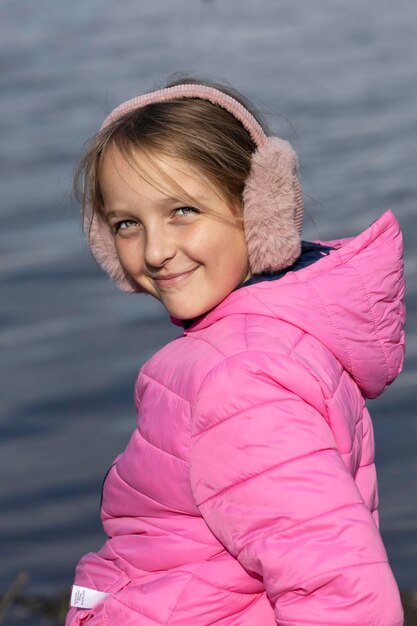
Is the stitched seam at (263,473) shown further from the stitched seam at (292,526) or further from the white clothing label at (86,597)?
the white clothing label at (86,597)

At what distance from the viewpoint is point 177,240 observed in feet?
9.55

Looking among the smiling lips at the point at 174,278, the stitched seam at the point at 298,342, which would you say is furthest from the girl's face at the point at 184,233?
the stitched seam at the point at 298,342

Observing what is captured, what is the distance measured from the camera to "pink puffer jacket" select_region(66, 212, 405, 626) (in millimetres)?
2500

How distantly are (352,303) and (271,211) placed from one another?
0.26 metres

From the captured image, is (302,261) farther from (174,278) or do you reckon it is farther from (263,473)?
(263,473)

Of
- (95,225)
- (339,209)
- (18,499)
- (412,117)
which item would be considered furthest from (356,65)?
(95,225)

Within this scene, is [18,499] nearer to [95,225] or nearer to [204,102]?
[95,225]

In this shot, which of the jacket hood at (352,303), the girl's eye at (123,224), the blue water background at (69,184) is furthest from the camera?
the blue water background at (69,184)

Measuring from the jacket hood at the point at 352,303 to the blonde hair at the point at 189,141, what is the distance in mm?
236

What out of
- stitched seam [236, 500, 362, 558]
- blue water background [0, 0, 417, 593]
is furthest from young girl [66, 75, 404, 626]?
blue water background [0, 0, 417, 593]

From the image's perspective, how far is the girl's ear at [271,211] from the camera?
293 centimetres

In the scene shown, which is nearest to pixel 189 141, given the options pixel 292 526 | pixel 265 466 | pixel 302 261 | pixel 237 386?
pixel 302 261

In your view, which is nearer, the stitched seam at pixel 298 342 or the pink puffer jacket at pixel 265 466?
the pink puffer jacket at pixel 265 466

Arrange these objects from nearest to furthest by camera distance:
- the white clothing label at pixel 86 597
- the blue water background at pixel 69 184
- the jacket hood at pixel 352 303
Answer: the jacket hood at pixel 352 303 → the white clothing label at pixel 86 597 → the blue water background at pixel 69 184
